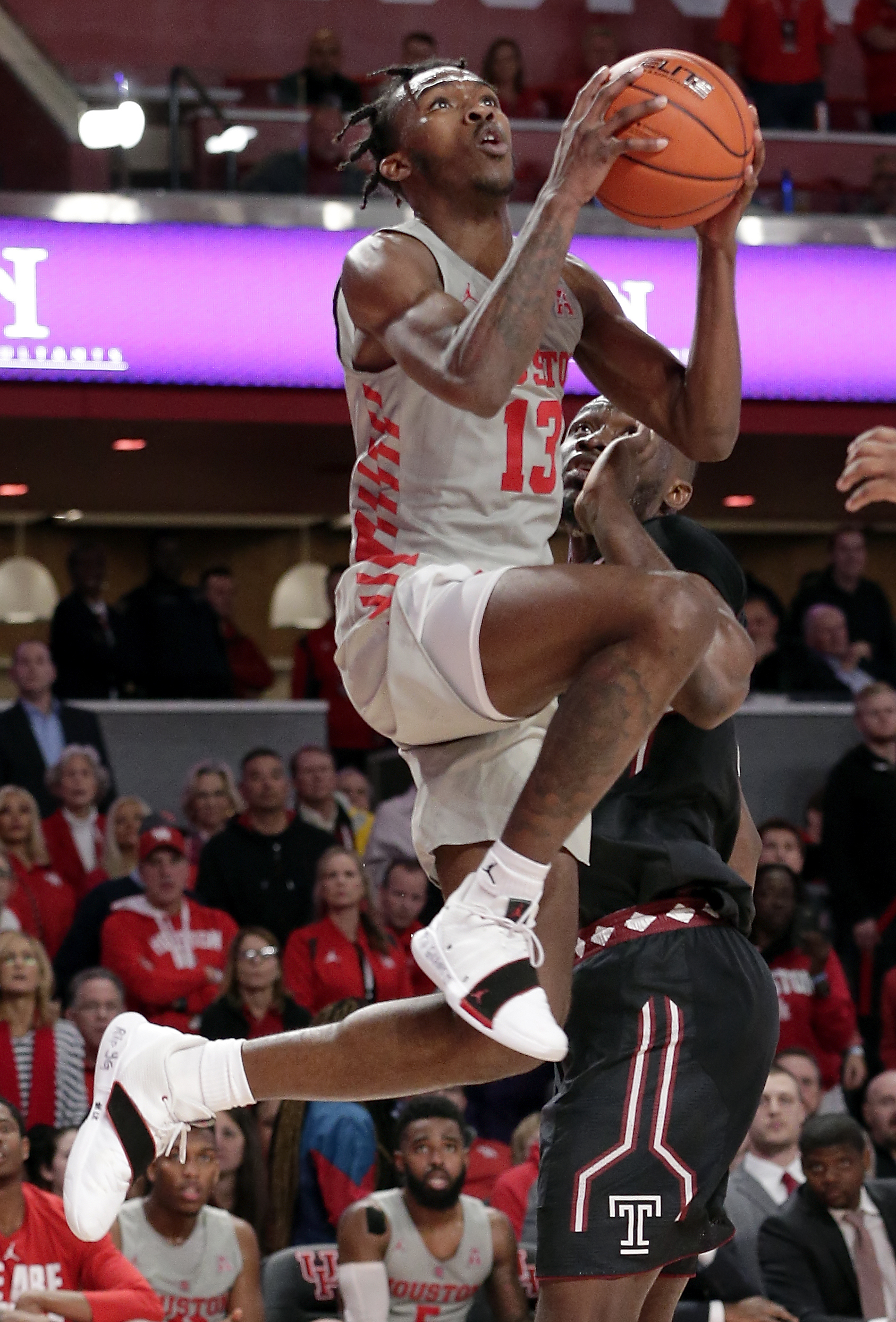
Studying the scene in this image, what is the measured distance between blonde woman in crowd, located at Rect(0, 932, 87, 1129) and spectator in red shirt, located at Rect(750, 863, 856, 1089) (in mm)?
2725

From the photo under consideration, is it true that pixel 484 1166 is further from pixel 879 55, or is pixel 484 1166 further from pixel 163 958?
pixel 879 55

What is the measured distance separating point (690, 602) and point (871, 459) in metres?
0.77

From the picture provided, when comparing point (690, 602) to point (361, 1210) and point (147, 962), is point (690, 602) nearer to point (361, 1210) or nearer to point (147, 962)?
point (361, 1210)

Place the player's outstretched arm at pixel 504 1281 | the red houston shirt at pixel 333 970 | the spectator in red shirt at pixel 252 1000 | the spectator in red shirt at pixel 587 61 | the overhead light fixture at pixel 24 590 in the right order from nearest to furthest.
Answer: the player's outstretched arm at pixel 504 1281 < the spectator in red shirt at pixel 252 1000 < the red houston shirt at pixel 333 970 < the spectator in red shirt at pixel 587 61 < the overhead light fixture at pixel 24 590

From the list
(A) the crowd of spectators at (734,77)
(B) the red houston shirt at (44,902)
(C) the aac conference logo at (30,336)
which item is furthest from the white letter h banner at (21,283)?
(B) the red houston shirt at (44,902)

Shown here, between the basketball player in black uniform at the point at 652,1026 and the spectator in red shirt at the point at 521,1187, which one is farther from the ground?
the basketball player in black uniform at the point at 652,1026

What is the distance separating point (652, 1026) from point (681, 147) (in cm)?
152

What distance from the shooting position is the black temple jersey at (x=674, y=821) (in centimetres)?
347

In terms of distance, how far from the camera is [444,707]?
315 cm

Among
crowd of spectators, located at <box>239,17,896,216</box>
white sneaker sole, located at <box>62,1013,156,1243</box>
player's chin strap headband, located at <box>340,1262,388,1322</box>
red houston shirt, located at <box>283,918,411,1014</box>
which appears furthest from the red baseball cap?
white sneaker sole, located at <box>62,1013,156,1243</box>

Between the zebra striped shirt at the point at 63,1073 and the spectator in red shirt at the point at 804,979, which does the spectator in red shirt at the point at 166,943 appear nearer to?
the zebra striped shirt at the point at 63,1073

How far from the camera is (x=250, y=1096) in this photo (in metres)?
3.32

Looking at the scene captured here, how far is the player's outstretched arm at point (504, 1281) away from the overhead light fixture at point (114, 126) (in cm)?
537

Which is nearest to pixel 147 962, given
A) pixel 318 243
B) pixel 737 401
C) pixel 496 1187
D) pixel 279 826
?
pixel 279 826
